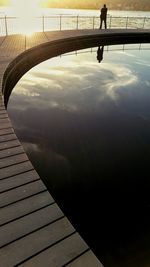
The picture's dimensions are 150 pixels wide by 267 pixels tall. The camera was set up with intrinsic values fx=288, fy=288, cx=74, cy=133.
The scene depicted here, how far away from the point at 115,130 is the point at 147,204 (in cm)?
354

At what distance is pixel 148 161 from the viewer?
723 centimetres

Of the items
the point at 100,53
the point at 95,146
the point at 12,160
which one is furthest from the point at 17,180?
the point at 100,53

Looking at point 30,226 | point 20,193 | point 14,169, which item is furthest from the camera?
point 14,169

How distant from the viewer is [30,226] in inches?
136

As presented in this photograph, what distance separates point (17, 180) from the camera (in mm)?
4234

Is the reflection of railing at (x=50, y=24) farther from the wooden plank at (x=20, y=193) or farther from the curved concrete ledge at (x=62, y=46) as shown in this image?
the wooden plank at (x=20, y=193)

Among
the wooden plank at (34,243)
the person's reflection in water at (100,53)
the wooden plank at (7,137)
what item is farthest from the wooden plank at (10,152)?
the person's reflection in water at (100,53)

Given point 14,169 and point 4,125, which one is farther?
point 4,125

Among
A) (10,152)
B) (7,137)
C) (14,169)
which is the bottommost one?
(14,169)

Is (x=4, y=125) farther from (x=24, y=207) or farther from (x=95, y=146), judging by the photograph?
(x=95, y=146)

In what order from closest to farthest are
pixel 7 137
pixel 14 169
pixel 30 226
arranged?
pixel 30 226, pixel 14 169, pixel 7 137

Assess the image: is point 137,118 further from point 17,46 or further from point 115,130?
point 17,46

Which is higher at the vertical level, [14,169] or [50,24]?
[50,24]

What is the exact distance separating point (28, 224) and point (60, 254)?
1.90 feet
